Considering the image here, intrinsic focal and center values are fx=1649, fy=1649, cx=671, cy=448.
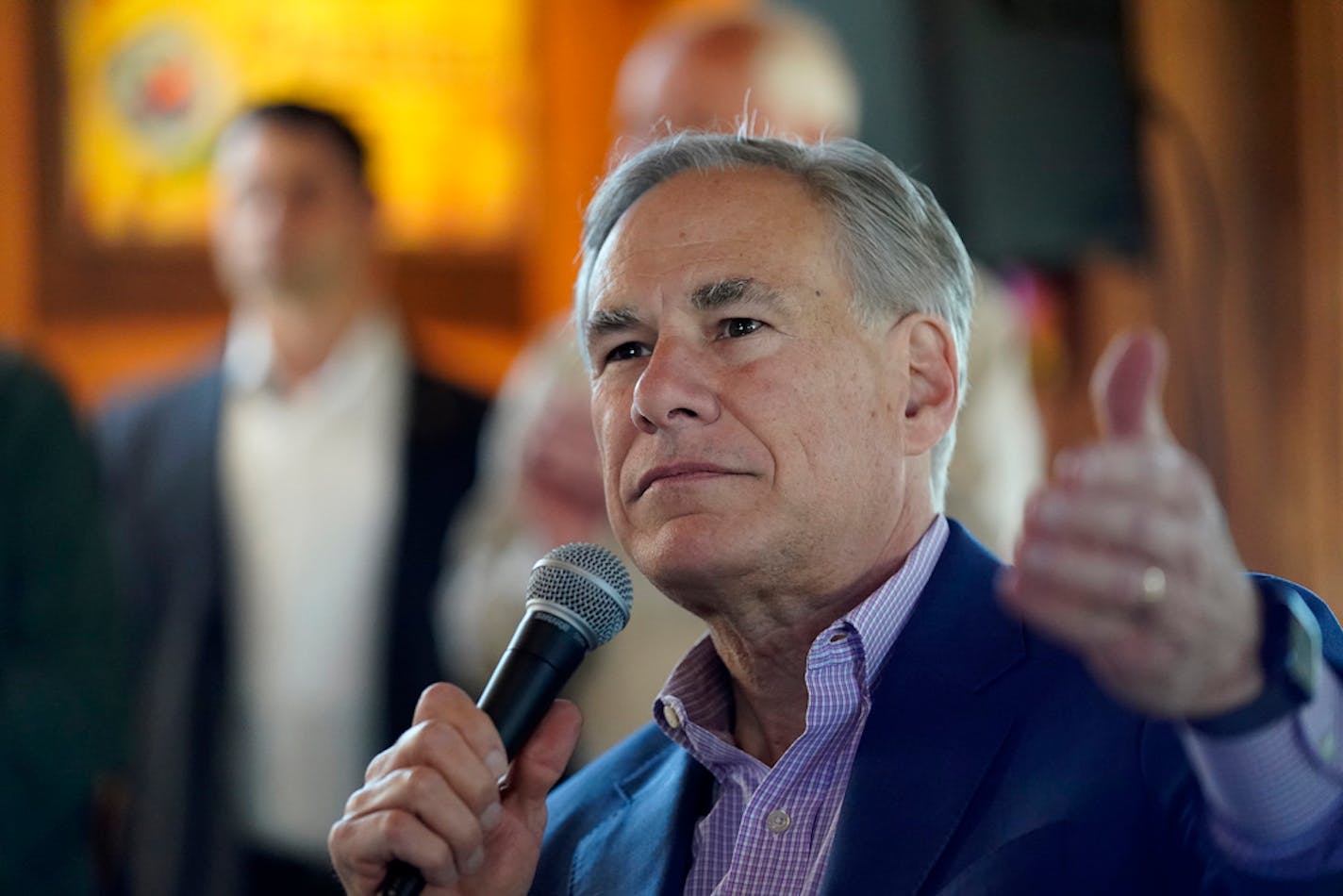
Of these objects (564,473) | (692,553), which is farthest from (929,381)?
(564,473)

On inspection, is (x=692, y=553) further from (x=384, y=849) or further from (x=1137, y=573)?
(x=1137, y=573)

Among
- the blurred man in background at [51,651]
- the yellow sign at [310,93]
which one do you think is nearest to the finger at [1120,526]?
the blurred man in background at [51,651]

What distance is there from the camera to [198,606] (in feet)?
11.0

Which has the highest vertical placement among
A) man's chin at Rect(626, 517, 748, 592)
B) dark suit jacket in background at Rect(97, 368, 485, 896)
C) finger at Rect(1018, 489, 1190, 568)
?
finger at Rect(1018, 489, 1190, 568)

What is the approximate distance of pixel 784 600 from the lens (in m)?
1.50

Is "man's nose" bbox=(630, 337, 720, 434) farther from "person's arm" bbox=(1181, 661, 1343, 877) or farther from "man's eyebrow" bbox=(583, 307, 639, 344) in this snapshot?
"person's arm" bbox=(1181, 661, 1343, 877)

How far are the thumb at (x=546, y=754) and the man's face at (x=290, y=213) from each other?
87.8 inches

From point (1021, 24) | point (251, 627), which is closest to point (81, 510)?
point (251, 627)

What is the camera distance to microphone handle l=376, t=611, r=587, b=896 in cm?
140

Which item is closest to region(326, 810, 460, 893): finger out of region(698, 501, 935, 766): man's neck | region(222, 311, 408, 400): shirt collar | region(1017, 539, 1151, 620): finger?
region(698, 501, 935, 766): man's neck

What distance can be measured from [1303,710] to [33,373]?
7.07 feet

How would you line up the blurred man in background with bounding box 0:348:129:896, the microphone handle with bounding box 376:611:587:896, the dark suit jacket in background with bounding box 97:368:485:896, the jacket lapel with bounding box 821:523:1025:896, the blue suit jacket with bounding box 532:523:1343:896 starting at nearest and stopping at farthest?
the blue suit jacket with bounding box 532:523:1343:896 → the jacket lapel with bounding box 821:523:1025:896 → the microphone handle with bounding box 376:611:587:896 → the blurred man in background with bounding box 0:348:129:896 → the dark suit jacket in background with bounding box 97:368:485:896

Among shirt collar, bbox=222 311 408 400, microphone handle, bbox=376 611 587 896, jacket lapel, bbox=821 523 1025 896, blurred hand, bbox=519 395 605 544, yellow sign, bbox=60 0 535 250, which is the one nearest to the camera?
jacket lapel, bbox=821 523 1025 896

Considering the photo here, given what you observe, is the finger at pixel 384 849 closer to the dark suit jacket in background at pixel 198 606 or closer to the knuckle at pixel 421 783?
the knuckle at pixel 421 783
